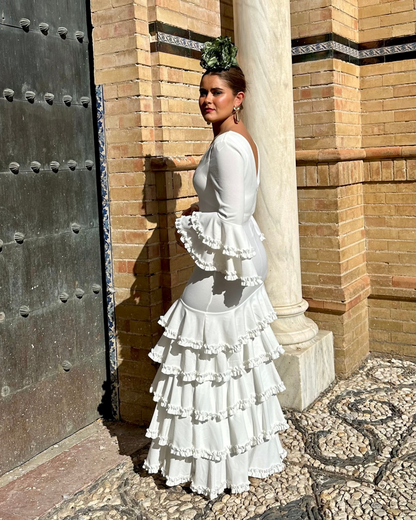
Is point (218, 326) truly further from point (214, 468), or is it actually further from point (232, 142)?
point (232, 142)

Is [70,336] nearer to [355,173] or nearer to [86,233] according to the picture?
[86,233]

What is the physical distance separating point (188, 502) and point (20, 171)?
7.20 ft

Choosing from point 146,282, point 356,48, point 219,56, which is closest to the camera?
point 219,56

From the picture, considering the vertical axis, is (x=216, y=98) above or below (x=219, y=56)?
below

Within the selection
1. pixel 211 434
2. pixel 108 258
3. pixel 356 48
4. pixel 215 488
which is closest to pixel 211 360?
pixel 211 434

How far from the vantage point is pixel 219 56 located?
3.34 metres

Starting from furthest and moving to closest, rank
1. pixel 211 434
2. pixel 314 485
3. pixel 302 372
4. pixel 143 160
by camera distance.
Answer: pixel 302 372 → pixel 143 160 → pixel 314 485 → pixel 211 434

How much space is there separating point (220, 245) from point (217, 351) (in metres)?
0.57

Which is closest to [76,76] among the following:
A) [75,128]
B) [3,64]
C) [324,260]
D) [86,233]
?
[75,128]

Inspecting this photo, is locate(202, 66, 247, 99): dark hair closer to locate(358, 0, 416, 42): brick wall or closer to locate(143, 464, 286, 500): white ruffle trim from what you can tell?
locate(143, 464, 286, 500): white ruffle trim

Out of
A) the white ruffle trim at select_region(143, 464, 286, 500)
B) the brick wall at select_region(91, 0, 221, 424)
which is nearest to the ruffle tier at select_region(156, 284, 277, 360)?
the white ruffle trim at select_region(143, 464, 286, 500)

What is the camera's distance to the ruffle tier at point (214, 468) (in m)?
3.51

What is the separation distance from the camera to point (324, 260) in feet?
18.1

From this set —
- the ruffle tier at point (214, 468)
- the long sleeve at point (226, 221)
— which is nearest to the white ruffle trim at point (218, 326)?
the long sleeve at point (226, 221)
